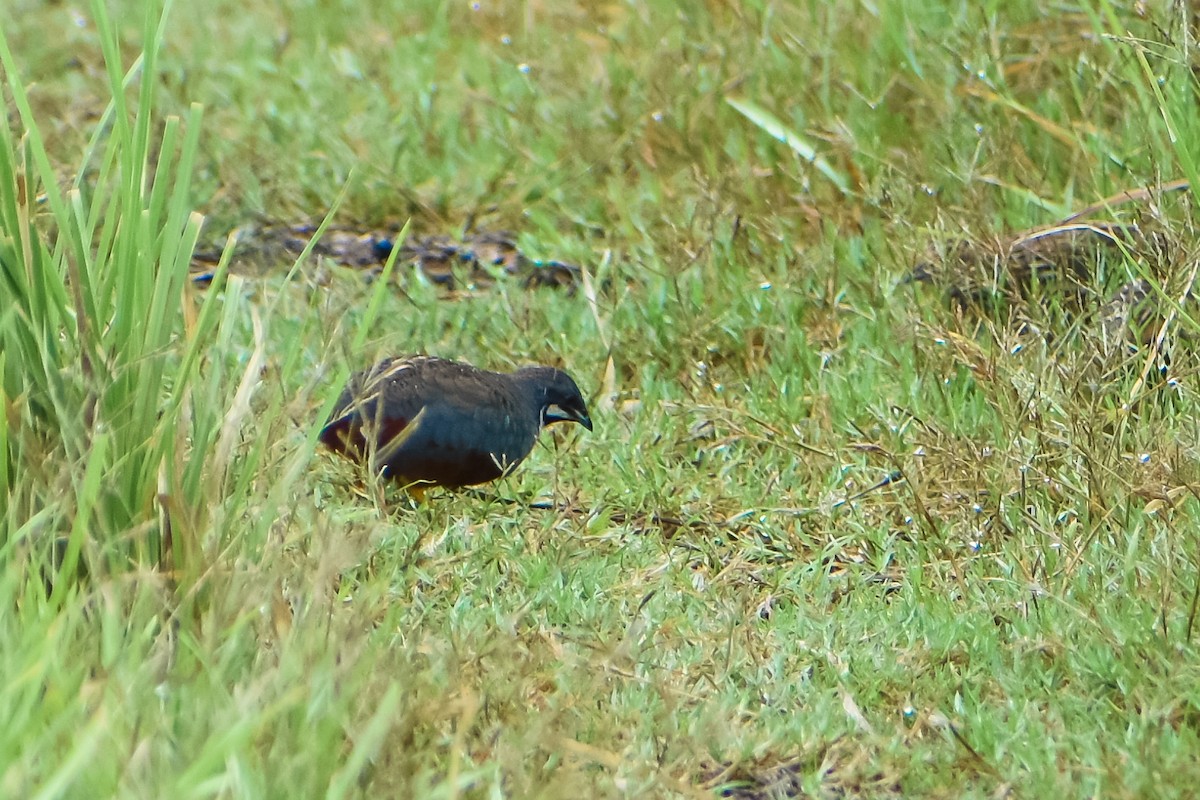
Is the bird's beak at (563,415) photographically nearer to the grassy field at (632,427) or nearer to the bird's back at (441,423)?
the grassy field at (632,427)

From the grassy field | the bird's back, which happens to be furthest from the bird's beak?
the bird's back

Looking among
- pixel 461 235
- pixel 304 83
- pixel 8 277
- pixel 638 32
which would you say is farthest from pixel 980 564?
pixel 304 83

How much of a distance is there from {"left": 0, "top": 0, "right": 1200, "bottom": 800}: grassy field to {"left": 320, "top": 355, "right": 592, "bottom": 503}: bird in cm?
13

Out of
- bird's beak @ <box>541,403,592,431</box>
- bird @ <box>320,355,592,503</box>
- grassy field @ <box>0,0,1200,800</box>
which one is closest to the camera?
grassy field @ <box>0,0,1200,800</box>

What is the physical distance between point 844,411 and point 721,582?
3.20 feet

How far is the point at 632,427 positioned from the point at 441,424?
2.52ft

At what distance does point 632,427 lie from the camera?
493 centimetres

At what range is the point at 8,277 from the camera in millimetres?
3137

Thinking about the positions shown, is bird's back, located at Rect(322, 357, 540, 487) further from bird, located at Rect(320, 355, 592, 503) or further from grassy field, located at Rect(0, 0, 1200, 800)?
grassy field, located at Rect(0, 0, 1200, 800)

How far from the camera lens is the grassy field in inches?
111

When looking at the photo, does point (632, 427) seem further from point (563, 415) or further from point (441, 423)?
point (441, 423)

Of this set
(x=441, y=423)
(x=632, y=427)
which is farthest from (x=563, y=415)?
(x=441, y=423)

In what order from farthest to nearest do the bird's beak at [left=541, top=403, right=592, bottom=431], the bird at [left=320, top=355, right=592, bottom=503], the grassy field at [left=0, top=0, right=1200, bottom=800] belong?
the bird's beak at [left=541, top=403, right=592, bottom=431], the bird at [left=320, top=355, right=592, bottom=503], the grassy field at [left=0, top=0, right=1200, bottom=800]

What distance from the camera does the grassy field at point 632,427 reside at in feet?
9.26
